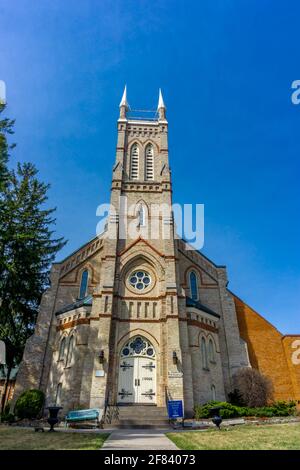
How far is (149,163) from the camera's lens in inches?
1174

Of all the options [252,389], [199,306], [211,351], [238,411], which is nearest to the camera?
[238,411]

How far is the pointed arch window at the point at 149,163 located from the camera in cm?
2889

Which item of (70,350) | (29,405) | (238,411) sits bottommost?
(238,411)

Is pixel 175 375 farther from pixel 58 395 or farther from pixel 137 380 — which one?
pixel 58 395

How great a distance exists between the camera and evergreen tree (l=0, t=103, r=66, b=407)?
21766 millimetres

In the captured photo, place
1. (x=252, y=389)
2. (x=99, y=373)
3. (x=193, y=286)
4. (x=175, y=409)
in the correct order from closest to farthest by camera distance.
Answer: (x=175, y=409) < (x=99, y=373) < (x=252, y=389) < (x=193, y=286)

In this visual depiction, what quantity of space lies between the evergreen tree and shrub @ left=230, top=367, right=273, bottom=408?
15956 millimetres

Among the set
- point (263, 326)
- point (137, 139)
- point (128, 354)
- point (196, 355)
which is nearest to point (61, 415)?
point (128, 354)

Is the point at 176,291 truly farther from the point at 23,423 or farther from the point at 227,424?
the point at 23,423

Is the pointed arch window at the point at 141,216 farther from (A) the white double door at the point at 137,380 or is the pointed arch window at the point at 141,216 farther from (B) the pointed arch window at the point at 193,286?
(A) the white double door at the point at 137,380

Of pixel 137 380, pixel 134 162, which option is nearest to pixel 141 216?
pixel 134 162

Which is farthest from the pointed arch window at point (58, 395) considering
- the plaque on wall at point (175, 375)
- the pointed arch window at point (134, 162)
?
the pointed arch window at point (134, 162)

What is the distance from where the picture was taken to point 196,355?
20.3 metres

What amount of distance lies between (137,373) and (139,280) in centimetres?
618
